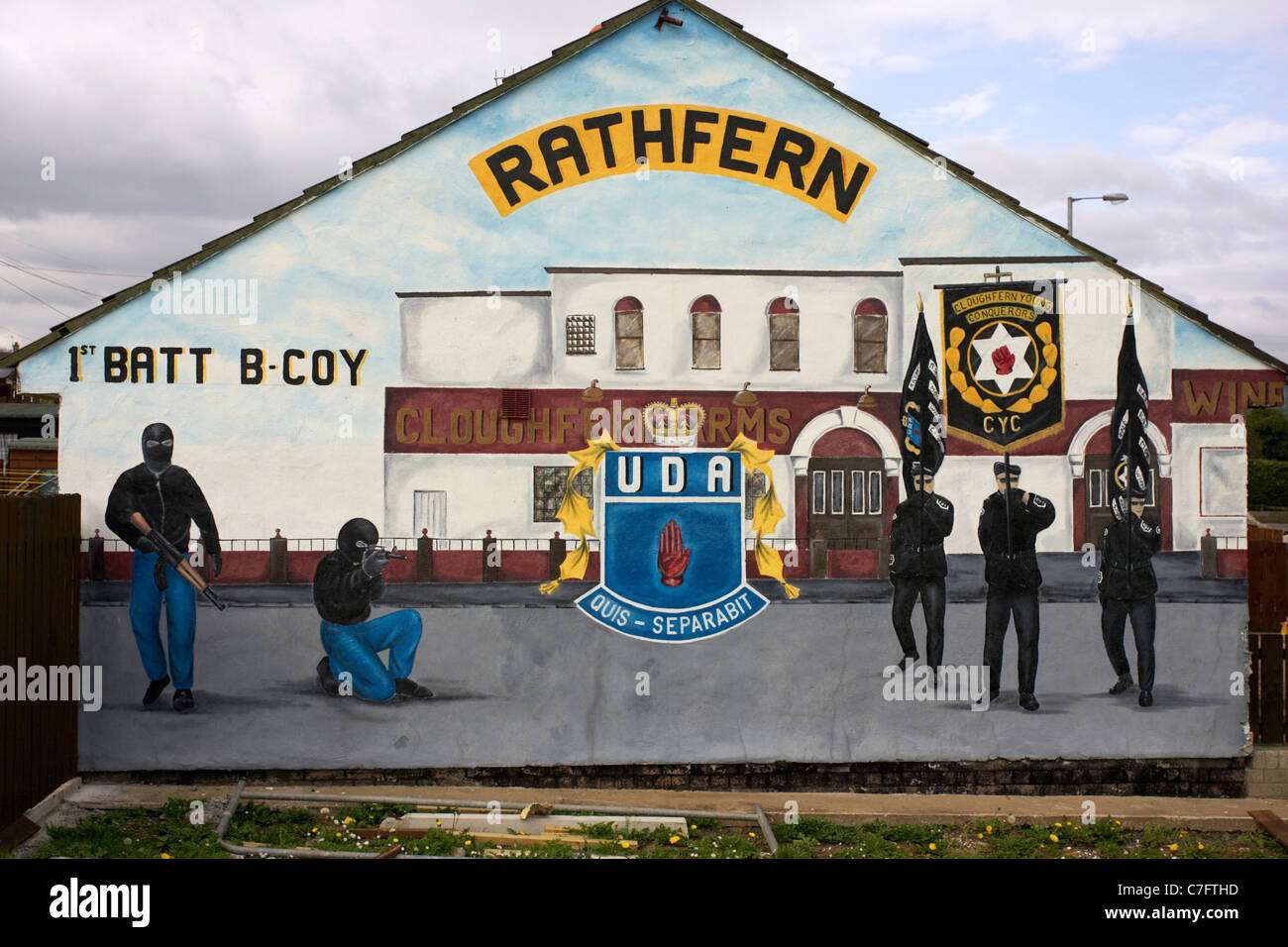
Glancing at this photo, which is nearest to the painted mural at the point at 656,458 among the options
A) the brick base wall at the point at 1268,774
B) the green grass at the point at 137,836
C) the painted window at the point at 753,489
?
the painted window at the point at 753,489

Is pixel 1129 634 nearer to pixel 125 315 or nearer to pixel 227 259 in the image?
pixel 227 259

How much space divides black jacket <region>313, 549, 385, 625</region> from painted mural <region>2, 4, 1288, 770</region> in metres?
0.04

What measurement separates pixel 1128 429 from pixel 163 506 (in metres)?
9.55

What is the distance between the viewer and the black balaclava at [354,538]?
31.8 feet

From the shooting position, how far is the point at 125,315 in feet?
31.2

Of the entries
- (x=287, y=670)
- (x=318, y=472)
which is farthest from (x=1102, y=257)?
(x=287, y=670)

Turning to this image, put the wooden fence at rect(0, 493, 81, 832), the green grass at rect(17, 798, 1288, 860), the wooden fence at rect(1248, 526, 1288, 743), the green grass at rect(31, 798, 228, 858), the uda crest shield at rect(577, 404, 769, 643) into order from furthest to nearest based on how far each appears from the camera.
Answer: the wooden fence at rect(1248, 526, 1288, 743) → the uda crest shield at rect(577, 404, 769, 643) → the wooden fence at rect(0, 493, 81, 832) → the green grass at rect(17, 798, 1288, 860) → the green grass at rect(31, 798, 228, 858)

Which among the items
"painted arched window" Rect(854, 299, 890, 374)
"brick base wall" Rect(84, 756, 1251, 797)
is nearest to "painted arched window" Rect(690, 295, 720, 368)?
"painted arched window" Rect(854, 299, 890, 374)

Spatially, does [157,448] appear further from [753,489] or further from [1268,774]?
[1268,774]

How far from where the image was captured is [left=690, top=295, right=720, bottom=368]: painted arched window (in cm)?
991

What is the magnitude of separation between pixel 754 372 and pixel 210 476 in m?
5.42

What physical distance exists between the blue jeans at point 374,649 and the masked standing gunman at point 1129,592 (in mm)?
6910

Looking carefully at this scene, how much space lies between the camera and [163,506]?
376 inches

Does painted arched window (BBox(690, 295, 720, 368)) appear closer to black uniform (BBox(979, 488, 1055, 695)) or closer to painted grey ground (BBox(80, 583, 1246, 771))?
painted grey ground (BBox(80, 583, 1246, 771))
